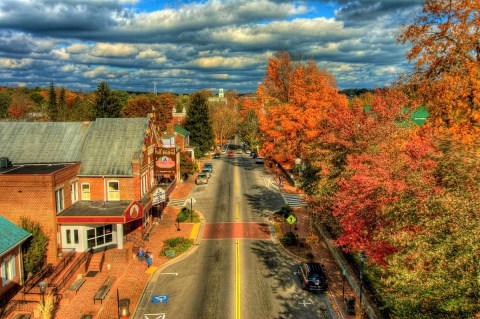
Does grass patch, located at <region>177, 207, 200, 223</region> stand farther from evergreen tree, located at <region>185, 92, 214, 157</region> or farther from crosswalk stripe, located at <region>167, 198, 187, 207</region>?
evergreen tree, located at <region>185, 92, 214, 157</region>

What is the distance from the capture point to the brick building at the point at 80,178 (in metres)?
27.8

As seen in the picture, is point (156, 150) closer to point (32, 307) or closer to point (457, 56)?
point (32, 307)

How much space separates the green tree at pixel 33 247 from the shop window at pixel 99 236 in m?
3.58

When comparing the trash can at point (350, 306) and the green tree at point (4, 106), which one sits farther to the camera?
the green tree at point (4, 106)

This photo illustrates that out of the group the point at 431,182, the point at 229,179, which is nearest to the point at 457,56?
the point at 431,182

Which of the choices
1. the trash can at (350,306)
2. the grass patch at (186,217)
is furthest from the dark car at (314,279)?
the grass patch at (186,217)

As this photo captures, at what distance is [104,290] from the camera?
2384cm

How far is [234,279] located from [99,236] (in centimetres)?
1189

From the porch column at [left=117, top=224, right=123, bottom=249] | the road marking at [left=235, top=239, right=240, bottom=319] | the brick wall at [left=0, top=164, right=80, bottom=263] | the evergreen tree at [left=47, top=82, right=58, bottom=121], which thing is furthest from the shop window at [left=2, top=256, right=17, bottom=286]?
the evergreen tree at [left=47, top=82, right=58, bottom=121]

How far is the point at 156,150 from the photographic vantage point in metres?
38.1

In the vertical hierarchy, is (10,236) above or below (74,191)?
below

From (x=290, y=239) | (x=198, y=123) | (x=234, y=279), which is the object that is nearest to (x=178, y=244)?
(x=234, y=279)

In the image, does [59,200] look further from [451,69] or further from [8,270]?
[451,69]

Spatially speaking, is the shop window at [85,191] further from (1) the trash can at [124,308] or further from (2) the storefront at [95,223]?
(1) the trash can at [124,308]
